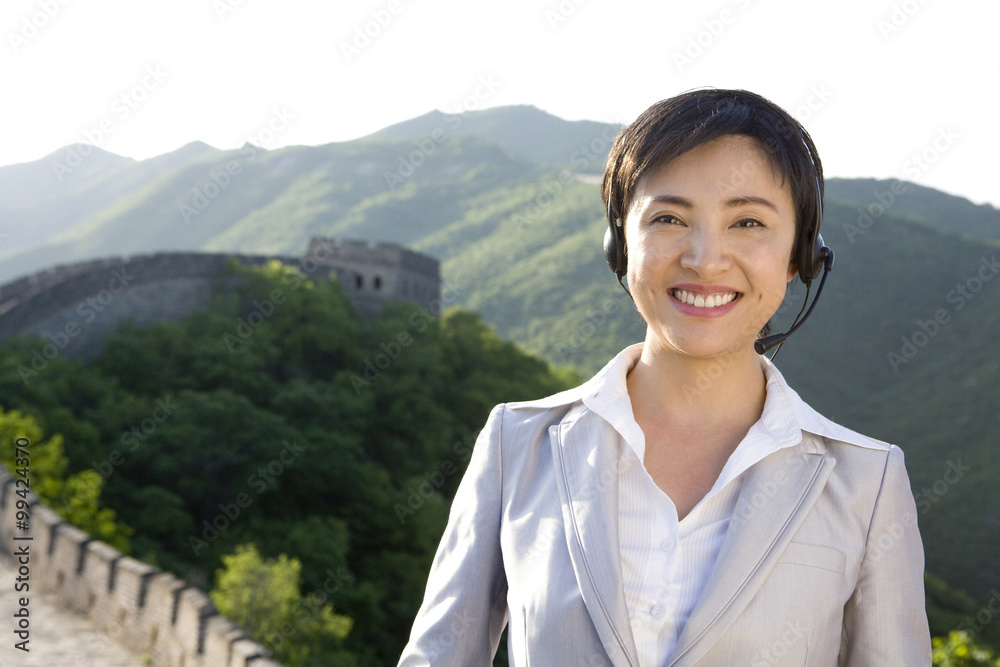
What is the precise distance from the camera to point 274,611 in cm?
1153

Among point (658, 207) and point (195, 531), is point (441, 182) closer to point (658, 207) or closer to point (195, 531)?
point (195, 531)

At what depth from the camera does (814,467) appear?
1186 millimetres

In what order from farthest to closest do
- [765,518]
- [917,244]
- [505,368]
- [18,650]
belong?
[917,244], [505,368], [18,650], [765,518]

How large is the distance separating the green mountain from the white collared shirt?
77.4 ft

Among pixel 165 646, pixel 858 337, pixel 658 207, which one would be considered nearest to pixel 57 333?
pixel 165 646

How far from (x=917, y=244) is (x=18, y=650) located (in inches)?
1947

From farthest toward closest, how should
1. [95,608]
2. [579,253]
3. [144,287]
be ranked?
[579,253] < [144,287] < [95,608]

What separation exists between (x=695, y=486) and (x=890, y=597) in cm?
27

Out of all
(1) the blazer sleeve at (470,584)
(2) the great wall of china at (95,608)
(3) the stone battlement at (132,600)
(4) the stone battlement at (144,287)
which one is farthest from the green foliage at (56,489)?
(1) the blazer sleeve at (470,584)

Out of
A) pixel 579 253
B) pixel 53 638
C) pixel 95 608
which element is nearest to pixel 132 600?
pixel 95 608

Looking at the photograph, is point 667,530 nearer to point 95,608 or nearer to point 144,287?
point 95,608

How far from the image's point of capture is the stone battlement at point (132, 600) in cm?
515

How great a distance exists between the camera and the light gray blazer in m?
1.11

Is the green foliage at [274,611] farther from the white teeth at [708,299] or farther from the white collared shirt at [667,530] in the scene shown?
the white teeth at [708,299]
